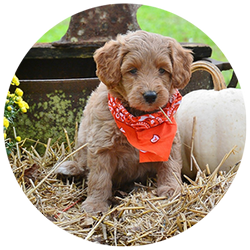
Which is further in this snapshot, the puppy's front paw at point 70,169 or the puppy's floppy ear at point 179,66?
the puppy's front paw at point 70,169

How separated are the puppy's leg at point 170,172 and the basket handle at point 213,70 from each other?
23.3 inches

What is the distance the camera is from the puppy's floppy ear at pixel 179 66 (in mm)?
2734

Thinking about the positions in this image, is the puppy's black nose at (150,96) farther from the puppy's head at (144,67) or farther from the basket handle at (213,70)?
the basket handle at (213,70)

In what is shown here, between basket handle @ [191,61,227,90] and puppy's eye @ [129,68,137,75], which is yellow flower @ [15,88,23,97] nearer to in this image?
puppy's eye @ [129,68,137,75]

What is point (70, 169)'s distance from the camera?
11.4 ft

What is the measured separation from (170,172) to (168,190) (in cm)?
16

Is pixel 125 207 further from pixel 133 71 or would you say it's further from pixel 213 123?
pixel 213 123

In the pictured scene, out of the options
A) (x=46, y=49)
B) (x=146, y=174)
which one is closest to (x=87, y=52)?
(x=46, y=49)

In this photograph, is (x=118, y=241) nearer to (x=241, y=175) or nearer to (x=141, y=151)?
(x=141, y=151)

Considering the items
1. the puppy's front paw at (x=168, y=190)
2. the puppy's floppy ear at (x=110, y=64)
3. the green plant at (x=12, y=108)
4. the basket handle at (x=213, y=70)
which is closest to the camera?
the puppy's floppy ear at (x=110, y=64)

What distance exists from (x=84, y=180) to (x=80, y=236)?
932 mm

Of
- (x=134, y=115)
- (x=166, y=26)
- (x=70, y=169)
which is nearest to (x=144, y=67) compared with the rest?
(x=166, y=26)

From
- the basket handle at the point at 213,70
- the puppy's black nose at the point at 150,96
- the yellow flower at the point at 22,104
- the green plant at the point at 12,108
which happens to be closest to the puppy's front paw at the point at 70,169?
the green plant at the point at 12,108

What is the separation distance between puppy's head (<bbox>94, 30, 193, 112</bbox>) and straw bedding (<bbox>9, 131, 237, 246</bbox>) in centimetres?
71
